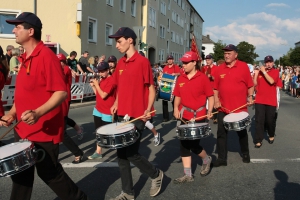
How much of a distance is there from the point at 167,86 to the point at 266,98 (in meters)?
3.11

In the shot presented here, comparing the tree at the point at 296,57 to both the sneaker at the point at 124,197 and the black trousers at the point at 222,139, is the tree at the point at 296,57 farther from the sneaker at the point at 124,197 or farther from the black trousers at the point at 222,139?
the sneaker at the point at 124,197

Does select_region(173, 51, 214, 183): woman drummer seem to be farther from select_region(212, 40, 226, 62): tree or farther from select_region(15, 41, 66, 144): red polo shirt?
select_region(212, 40, 226, 62): tree

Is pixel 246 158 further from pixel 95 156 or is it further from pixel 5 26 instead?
pixel 5 26

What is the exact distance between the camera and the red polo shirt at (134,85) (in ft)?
14.4

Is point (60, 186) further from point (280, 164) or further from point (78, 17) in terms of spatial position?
point (78, 17)

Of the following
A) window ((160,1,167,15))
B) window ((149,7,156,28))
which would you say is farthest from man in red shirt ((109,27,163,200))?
window ((160,1,167,15))

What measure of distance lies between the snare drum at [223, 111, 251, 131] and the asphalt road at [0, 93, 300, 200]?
70 centimetres

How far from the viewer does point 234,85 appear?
614 cm

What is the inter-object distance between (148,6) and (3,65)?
3212cm

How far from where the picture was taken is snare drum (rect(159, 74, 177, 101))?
10.3 m

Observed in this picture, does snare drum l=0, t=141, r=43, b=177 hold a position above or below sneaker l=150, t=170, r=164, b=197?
above

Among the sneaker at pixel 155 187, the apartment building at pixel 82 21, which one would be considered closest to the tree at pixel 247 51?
the apartment building at pixel 82 21

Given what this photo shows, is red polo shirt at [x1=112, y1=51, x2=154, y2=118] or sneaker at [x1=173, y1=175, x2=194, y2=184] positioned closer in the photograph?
red polo shirt at [x1=112, y1=51, x2=154, y2=118]

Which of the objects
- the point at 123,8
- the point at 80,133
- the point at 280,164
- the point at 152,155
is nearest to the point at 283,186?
the point at 280,164
